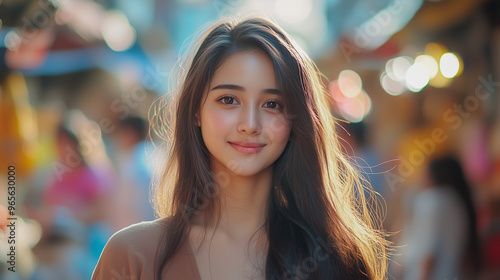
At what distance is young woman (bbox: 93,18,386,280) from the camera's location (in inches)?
64.3

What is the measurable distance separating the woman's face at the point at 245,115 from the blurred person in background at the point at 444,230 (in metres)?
2.06

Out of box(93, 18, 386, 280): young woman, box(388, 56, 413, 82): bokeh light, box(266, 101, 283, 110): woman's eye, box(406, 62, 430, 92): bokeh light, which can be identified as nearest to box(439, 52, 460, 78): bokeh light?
box(406, 62, 430, 92): bokeh light

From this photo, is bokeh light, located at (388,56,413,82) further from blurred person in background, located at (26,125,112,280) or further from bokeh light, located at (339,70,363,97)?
blurred person in background, located at (26,125,112,280)

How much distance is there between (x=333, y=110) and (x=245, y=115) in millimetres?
3477

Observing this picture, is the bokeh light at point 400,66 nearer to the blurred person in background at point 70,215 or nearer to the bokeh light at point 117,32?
the bokeh light at point 117,32

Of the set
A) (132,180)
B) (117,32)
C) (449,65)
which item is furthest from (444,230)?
(117,32)

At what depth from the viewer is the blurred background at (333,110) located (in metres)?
3.58

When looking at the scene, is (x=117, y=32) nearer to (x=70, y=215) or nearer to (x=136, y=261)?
(x=70, y=215)

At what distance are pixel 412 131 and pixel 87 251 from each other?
2.93 meters

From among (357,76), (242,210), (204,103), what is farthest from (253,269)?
(357,76)

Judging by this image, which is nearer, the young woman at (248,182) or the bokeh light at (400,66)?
the young woman at (248,182)

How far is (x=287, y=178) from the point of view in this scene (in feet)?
5.88

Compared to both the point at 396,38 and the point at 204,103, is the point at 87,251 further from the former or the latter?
the point at 396,38

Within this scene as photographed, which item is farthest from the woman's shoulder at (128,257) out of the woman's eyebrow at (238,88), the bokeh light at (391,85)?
the bokeh light at (391,85)
